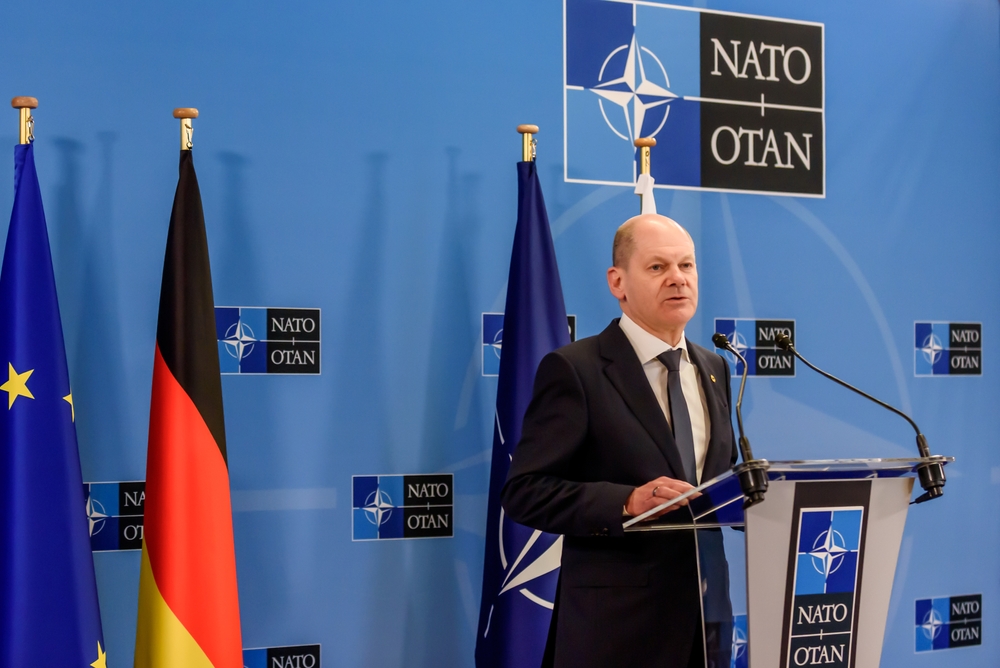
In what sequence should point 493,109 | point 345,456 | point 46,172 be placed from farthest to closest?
point 493,109, point 345,456, point 46,172

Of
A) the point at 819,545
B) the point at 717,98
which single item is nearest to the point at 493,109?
the point at 717,98

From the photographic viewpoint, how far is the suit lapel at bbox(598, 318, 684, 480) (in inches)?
79.4

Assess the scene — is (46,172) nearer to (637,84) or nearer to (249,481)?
(249,481)

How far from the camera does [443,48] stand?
11.8 ft

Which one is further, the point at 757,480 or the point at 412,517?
the point at 412,517

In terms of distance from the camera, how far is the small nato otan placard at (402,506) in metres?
3.42

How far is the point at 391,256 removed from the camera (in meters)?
3.50

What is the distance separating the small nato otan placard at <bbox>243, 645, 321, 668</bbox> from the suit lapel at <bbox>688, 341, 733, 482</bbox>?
1.86 m

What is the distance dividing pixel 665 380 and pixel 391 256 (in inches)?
63.2

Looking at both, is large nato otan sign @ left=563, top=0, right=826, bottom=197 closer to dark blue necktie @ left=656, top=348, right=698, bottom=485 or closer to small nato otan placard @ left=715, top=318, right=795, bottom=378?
small nato otan placard @ left=715, top=318, right=795, bottom=378

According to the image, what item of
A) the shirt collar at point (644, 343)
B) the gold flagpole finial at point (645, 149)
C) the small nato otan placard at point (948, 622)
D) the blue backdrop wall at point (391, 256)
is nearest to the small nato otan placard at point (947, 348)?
the blue backdrop wall at point (391, 256)

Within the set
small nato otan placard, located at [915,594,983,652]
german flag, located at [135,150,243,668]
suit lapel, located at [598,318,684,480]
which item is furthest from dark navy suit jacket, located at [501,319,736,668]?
small nato otan placard, located at [915,594,983,652]

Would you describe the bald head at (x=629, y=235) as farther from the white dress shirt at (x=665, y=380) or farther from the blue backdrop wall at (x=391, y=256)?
the blue backdrop wall at (x=391, y=256)

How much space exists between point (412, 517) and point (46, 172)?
1.71 m
